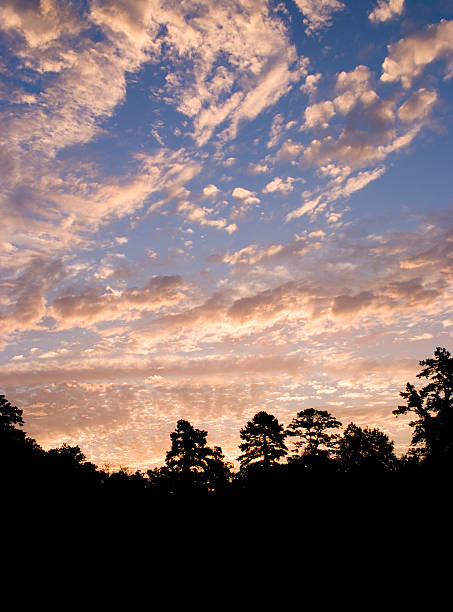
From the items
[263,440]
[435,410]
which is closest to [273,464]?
[263,440]

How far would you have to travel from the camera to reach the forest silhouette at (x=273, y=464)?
2059 centimetres

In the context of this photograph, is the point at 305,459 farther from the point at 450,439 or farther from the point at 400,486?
the point at 400,486

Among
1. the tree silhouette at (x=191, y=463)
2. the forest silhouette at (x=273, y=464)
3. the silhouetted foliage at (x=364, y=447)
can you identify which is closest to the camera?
the forest silhouette at (x=273, y=464)

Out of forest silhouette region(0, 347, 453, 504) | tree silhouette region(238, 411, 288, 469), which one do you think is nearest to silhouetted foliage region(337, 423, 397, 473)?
forest silhouette region(0, 347, 453, 504)

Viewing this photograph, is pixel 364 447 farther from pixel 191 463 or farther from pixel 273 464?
pixel 191 463

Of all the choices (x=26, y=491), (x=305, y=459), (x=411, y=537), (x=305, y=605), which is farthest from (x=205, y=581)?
(x=305, y=459)

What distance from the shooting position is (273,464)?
4325 cm

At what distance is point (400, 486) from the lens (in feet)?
65.4

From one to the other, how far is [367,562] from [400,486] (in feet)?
37.5

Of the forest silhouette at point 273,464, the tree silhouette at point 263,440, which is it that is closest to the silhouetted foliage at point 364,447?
the forest silhouette at point 273,464

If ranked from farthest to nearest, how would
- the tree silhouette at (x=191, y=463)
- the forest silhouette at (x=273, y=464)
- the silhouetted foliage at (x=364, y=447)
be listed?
the silhouetted foliage at (x=364, y=447) < the tree silhouette at (x=191, y=463) < the forest silhouette at (x=273, y=464)

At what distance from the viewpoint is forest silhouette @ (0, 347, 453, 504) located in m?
20.6

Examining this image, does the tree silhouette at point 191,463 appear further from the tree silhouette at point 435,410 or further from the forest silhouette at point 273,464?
the tree silhouette at point 435,410

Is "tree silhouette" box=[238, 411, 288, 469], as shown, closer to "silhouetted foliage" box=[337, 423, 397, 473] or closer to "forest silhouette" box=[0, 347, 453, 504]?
"forest silhouette" box=[0, 347, 453, 504]
